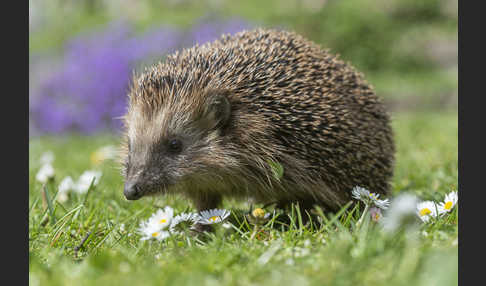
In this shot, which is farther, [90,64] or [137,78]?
[90,64]

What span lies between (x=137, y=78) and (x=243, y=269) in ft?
8.82

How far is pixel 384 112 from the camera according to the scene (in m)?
5.48

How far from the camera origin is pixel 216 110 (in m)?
4.54

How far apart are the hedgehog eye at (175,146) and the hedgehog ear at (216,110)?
298 mm

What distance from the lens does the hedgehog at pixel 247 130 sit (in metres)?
4.46

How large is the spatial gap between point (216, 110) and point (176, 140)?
16.7 inches

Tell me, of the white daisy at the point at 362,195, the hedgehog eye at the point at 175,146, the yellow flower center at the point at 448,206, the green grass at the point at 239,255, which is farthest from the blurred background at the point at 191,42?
the yellow flower center at the point at 448,206

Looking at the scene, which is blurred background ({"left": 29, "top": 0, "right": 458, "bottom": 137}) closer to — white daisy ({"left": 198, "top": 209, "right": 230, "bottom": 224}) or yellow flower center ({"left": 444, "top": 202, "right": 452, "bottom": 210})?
white daisy ({"left": 198, "top": 209, "right": 230, "bottom": 224})

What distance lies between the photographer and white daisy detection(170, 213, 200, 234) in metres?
3.76

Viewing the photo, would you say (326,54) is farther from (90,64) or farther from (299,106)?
(90,64)

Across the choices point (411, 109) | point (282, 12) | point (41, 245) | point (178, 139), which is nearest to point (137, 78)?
point (178, 139)

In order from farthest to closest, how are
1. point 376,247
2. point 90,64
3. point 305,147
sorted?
point 90,64 → point 305,147 → point 376,247

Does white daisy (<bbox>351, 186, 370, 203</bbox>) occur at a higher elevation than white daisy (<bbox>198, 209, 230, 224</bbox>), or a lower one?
higher

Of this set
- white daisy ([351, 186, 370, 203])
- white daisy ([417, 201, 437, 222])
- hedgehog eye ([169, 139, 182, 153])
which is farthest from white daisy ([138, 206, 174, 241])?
white daisy ([417, 201, 437, 222])
